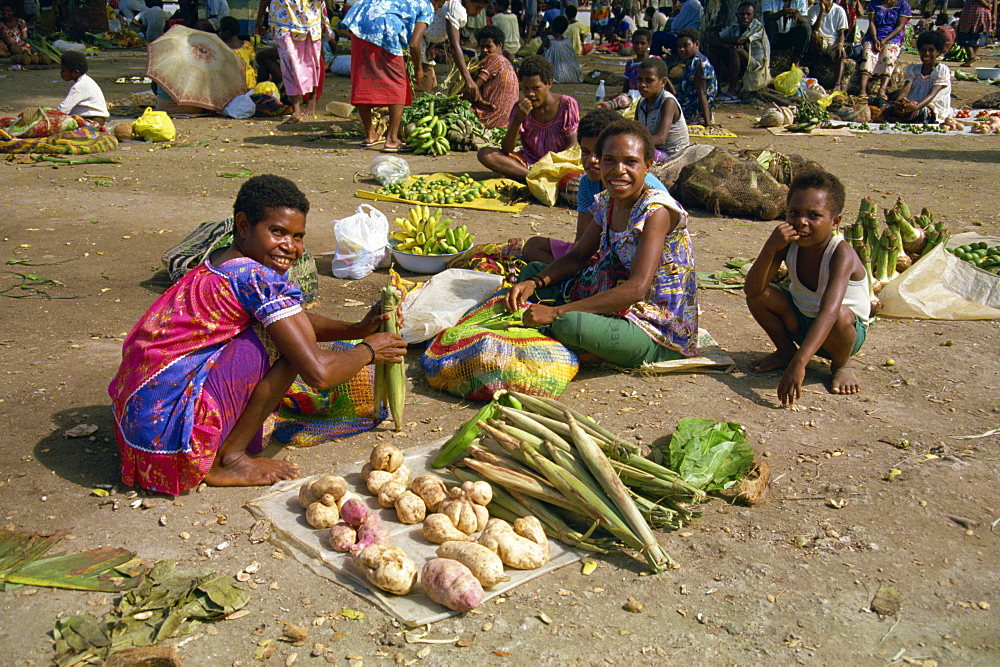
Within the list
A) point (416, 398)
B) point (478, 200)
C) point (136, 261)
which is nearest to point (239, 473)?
point (416, 398)

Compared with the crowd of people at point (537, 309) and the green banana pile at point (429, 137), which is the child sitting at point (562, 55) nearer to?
the green banana pile at point (429, 137)

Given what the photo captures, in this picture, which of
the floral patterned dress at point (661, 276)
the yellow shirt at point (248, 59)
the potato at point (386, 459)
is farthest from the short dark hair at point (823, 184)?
the yellow shirt at point (248, 59)

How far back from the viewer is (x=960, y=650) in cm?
239

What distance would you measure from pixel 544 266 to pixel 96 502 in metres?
2.69

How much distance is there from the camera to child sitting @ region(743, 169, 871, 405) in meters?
3.95

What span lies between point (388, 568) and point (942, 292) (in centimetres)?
424

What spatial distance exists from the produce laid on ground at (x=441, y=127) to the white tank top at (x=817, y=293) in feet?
20.0

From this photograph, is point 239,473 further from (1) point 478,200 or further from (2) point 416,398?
(1) point 478,200

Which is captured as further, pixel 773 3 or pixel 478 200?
pixel 773 3

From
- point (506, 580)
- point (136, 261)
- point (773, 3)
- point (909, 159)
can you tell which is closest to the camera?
point (506, 580)

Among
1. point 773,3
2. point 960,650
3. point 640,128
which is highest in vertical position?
point 773,3

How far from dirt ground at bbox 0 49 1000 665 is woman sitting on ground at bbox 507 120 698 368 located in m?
0.23

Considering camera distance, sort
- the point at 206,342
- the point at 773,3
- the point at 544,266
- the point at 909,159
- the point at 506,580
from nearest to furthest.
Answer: the point at 506,580
the point at 206,342
the point at 544,266
the point at 909,159
the point at 773,3

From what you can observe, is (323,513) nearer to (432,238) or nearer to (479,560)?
(479,560)
